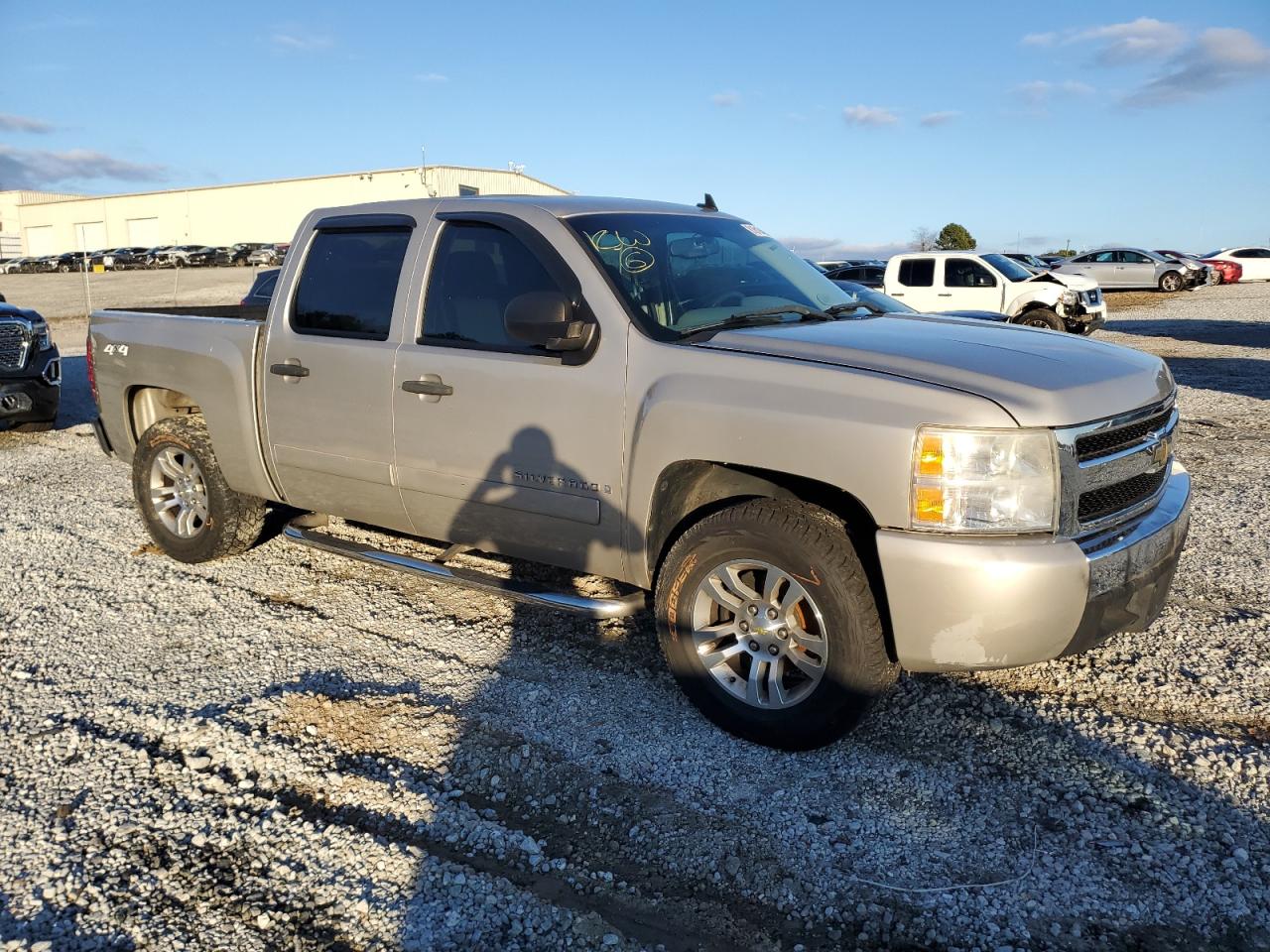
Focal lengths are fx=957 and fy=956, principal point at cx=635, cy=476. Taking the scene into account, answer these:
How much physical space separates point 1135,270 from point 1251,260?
8.88 meters

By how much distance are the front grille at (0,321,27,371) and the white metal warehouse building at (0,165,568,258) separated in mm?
50799

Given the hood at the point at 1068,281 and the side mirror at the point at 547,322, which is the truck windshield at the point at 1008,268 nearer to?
the hood at the point at 1068,281

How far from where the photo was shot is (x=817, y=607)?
132 inches

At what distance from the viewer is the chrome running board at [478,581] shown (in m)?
3.88

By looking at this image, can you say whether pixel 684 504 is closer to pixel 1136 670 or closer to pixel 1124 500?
pixel 1124 500

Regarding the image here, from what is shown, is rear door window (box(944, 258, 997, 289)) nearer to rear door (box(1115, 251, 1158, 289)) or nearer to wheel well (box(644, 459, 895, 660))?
wheel well (box(644, 459, 895, 660))

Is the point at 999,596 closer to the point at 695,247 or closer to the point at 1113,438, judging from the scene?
the point at 1113,438

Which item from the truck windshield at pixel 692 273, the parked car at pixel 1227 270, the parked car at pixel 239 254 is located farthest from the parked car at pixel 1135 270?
the parked car at pixel 239 254

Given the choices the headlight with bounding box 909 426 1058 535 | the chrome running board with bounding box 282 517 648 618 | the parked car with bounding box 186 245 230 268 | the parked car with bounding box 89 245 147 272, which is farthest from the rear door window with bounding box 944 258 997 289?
the parked car with bounding box 89 245 147 272

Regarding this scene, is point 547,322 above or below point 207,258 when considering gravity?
below

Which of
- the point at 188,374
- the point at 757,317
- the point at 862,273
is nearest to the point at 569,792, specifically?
the point at 757,317

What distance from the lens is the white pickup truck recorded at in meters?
17.4

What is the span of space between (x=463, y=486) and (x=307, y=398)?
1146 millimetres

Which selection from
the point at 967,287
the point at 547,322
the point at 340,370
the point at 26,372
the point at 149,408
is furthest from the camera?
the point at 967,287
